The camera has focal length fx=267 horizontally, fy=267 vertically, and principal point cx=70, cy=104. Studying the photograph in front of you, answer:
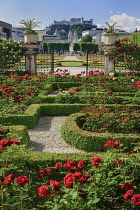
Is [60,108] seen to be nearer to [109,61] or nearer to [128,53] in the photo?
[109,61]

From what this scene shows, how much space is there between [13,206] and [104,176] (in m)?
1.31

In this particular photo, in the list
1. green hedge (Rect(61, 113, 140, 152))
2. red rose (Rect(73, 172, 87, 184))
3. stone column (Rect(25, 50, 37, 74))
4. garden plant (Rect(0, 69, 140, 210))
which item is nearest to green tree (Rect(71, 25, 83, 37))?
stone column (Rect(25, 50, 37, 74))

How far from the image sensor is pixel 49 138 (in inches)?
268

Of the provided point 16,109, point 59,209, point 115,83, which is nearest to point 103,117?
point 16,109

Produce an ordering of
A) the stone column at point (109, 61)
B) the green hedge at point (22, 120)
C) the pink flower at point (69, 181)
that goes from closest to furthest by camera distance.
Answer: the pink flower at point (69, 181), the green hedge at point (22, 120), the stone column at point (109, 61)

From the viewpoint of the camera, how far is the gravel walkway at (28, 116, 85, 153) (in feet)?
20.2

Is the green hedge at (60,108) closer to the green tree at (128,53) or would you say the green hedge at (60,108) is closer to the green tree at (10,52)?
the green tree at (128,53)

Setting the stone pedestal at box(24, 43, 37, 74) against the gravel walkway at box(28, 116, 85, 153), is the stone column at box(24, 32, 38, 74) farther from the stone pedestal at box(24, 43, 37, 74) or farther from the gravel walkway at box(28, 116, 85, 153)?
the gravel walkway at box(28, 116, 85, 153)

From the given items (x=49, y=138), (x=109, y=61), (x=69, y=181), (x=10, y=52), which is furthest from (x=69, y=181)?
(x=10, y=52)

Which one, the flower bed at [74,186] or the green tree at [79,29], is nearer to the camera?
the flower bed at [74,186]

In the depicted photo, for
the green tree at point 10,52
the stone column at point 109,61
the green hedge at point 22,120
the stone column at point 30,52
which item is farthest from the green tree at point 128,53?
the green hedge at point 22,120

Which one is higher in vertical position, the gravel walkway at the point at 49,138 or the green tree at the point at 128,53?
the green tree at the point at 128,53

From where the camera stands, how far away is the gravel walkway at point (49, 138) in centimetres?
615

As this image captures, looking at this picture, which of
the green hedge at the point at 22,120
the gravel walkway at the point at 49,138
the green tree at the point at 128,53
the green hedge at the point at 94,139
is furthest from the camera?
the green tree at the point at 128,53
